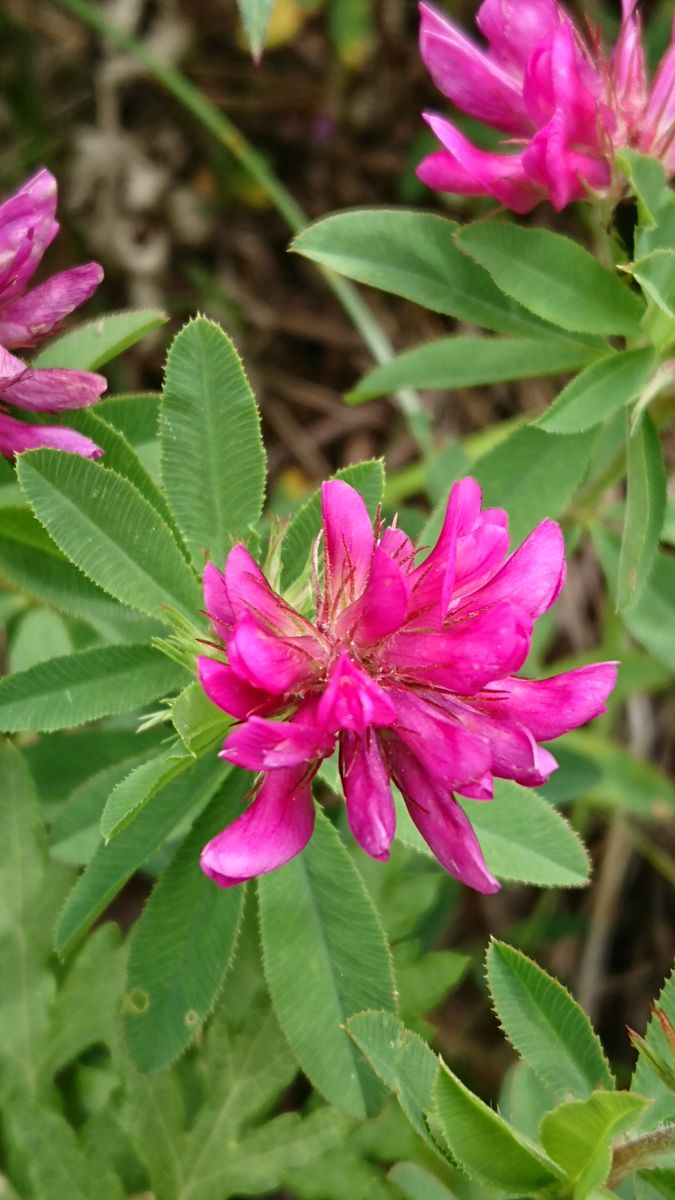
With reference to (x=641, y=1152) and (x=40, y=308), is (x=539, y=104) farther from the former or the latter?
(x=641, y=1152)

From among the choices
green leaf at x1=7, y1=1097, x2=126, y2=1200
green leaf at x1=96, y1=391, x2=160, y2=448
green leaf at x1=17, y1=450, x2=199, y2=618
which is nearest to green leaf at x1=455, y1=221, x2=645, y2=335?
green leaf at x1=96, y1=391, x2=160, y2=448

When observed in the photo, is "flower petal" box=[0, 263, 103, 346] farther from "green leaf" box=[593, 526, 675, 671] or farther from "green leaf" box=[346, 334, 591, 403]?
"green leaf" box=[593, 526, 675, 671]

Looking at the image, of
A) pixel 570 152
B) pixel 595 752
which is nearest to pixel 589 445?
pixel 570 152

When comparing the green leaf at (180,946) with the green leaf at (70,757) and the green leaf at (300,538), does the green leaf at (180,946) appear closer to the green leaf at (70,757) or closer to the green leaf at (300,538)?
the green leaf at (300,538)

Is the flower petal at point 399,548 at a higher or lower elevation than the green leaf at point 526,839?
higher

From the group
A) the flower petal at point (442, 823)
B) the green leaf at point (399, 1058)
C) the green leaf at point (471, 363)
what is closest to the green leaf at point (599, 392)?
the green leaf at point (471, 363)

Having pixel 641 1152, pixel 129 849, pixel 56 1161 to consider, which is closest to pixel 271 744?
pixel 129 849
